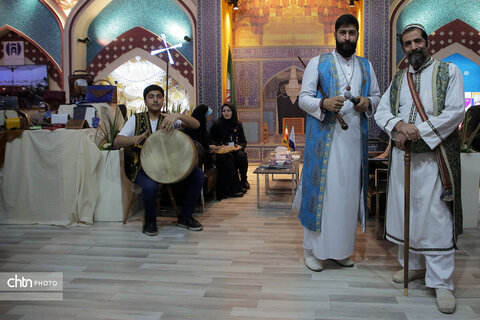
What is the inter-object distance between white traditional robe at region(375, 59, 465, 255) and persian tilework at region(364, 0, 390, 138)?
549 cm

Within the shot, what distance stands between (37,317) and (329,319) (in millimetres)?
1530

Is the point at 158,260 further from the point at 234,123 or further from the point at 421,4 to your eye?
the point at 421,4

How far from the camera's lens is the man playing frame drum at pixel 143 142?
3.78 m

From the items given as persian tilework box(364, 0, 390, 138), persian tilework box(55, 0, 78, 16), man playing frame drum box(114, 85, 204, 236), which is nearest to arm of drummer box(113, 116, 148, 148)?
man playing frame drum box(114, 85, 204, 236)

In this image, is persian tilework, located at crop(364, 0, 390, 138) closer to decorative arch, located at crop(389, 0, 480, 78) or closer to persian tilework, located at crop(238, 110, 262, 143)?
decorative arch, located at crop(389, 0, 480, 78)

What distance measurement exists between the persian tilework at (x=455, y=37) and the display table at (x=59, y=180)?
680 centimetres

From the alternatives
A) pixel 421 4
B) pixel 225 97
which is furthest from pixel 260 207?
pixel 421 4

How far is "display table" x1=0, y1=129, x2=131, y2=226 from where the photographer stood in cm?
404

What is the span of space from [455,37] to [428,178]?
25.1ft

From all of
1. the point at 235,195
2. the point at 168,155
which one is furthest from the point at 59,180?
the point at 235,195

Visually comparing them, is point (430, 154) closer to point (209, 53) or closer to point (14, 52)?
point (209, 53)

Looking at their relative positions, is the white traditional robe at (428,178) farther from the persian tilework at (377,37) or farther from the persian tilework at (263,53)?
the persian tilework at (263,53)

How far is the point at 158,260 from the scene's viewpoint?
3084 mm

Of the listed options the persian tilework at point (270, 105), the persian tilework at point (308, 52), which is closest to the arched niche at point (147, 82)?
the persian tilework at point (270, 105)
